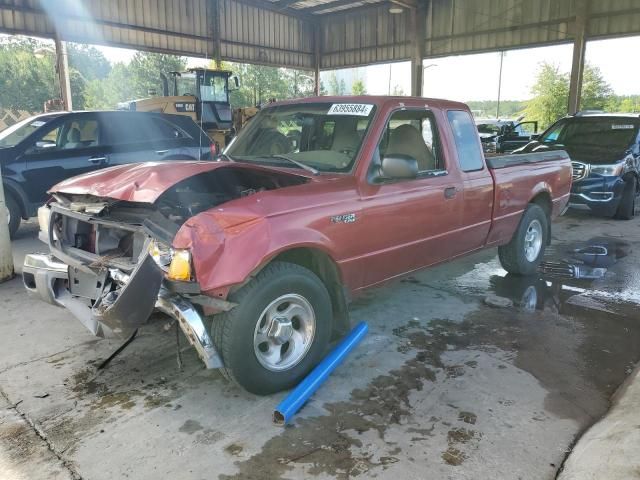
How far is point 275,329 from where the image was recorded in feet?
10.3

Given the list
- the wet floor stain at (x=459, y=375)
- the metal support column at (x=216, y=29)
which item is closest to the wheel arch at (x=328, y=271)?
the wet floor stain at (x=459, y=375)

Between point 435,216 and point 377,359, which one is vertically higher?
point 435,216

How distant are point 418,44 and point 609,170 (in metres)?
12.9

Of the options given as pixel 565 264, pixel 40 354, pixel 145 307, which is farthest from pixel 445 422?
pixel 565 264

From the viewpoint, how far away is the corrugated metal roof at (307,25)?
52.1 feet

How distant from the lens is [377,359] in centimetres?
372

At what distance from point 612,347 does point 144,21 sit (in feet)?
59.8

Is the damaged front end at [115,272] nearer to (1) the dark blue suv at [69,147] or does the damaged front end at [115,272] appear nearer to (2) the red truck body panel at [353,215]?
(2) the red truck body panel at [353,215]

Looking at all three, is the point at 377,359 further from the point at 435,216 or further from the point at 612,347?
the point at 612,347

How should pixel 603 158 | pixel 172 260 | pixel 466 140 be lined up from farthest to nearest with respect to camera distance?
pixel 603 158 < pixel 466 140 < pixel 172 260

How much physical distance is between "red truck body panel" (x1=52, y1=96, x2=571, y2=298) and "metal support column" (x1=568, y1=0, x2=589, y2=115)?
13293 mm

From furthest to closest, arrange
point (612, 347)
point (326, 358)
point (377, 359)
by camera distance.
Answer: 1. point (612, 347)
2. point (377, 359)
3. point (326, 358)

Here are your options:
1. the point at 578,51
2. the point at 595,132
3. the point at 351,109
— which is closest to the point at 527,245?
the point at 351,109

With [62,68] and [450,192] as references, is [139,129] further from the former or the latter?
[62,68]
